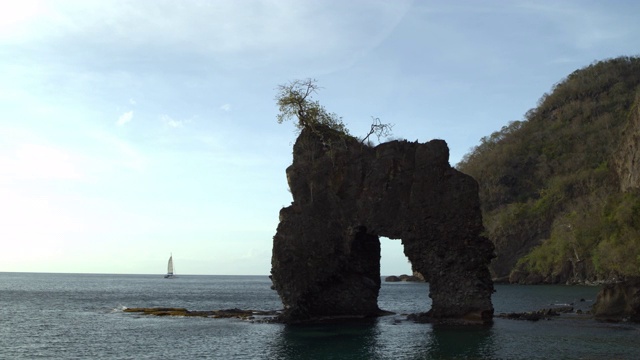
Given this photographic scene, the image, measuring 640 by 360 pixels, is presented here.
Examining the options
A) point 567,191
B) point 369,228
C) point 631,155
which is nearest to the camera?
point 369,228

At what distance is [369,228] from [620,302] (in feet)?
67.5

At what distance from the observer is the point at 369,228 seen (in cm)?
5075

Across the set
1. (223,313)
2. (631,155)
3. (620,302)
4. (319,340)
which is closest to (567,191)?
(631,155)

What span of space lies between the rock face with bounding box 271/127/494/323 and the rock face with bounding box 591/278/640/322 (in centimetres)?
998

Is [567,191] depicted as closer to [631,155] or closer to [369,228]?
[631,155]

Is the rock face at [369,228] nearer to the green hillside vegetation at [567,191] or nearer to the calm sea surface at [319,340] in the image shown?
the calm sea surface at [319,340]

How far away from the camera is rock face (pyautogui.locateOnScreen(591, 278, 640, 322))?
48531 mm

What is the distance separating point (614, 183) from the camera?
133m

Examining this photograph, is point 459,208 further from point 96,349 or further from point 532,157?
point 532,157

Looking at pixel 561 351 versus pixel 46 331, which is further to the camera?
pixel 46 331

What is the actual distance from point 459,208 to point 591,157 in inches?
4782

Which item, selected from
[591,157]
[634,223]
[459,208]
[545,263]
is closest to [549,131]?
[591,157]

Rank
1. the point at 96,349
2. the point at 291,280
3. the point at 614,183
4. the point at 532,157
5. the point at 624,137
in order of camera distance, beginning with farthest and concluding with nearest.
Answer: the point at 532,157
the point at 614,183
the point at 624,137
the point at 291,280
the point at 96,349

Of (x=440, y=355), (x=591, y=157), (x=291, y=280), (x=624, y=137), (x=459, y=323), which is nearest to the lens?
(x=440, y=355)
